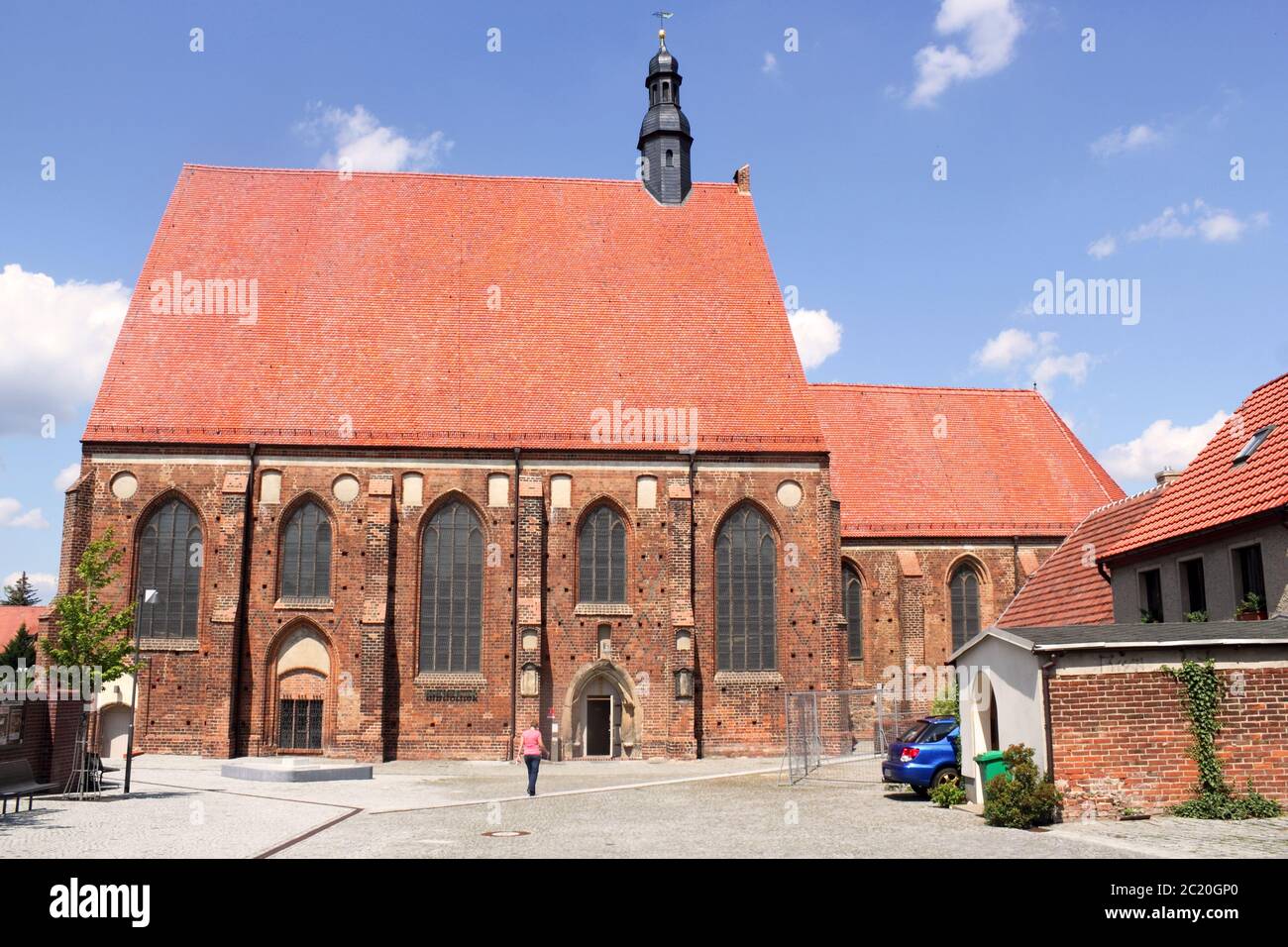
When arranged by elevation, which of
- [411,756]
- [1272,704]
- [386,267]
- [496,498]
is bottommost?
[411,756]

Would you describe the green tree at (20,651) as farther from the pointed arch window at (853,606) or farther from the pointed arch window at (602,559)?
the pointed arch window at (853,606)

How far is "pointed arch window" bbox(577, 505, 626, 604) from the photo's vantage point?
3136 cm

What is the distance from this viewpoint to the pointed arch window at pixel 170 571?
30.3 m

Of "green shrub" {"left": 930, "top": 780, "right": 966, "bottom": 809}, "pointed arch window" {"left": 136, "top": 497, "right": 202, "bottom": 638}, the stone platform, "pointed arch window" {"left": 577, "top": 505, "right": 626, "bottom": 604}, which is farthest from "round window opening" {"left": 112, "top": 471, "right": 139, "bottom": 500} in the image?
"green shrub" {"left": 930, "top": 780, "right": 966, "bottom": 809}

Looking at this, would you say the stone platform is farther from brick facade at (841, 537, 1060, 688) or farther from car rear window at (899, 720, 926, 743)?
brick facade at (841, 537, 1060, 688)

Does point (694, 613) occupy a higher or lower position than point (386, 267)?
lower

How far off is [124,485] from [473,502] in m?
9.73

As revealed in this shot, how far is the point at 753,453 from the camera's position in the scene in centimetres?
3212

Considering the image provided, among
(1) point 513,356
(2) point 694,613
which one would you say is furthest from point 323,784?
(1) point 513,356

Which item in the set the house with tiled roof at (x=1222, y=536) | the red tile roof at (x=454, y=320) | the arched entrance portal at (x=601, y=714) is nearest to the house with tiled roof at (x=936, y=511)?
the red tile roof at (x=454, y=320)

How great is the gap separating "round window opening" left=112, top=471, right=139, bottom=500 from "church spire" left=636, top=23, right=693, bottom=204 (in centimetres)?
1903
